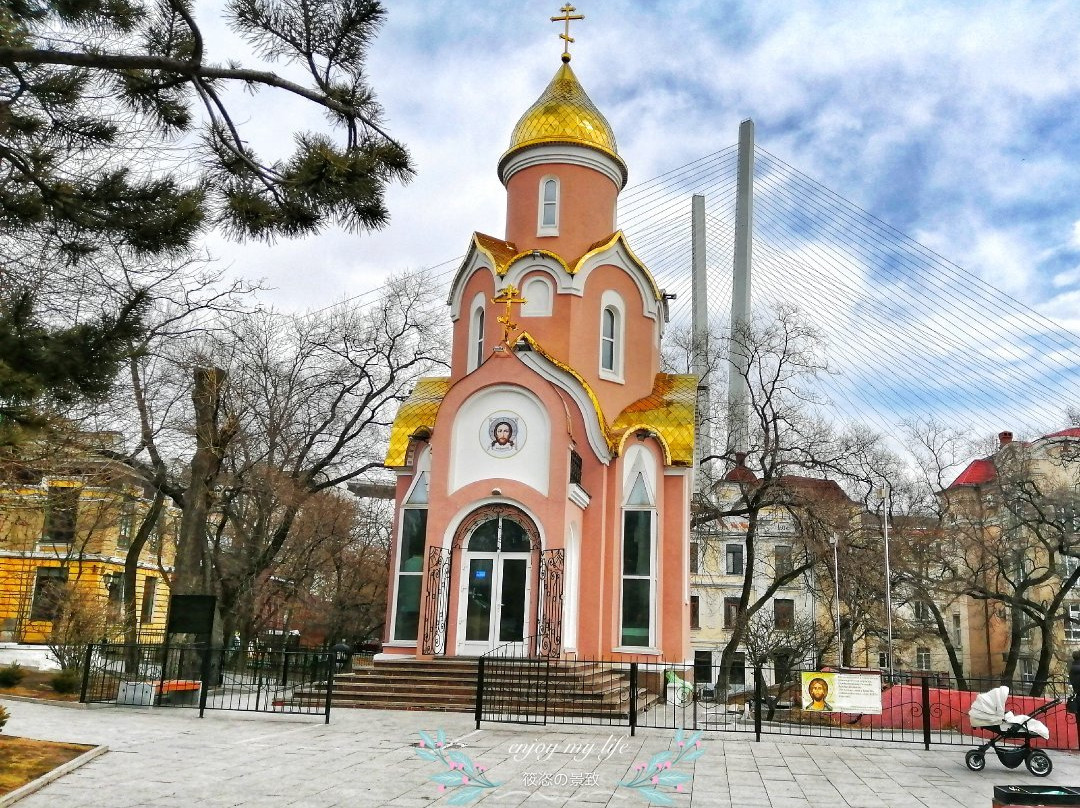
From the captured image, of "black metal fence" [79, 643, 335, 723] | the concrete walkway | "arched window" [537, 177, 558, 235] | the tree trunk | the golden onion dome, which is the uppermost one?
the golden onion dome

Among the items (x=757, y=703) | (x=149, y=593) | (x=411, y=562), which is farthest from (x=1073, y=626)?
(x=149, y=593)

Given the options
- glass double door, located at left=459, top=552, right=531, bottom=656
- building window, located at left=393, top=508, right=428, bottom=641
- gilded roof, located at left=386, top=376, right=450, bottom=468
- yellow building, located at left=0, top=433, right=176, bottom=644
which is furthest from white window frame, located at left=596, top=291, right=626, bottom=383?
yellow building, located at left=0, top=433, right=176, bottom=644

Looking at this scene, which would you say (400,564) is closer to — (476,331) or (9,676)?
(476,331)

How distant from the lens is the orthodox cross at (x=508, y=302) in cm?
1992

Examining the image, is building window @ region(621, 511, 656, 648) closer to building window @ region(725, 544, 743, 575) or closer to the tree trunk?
the tree trunk

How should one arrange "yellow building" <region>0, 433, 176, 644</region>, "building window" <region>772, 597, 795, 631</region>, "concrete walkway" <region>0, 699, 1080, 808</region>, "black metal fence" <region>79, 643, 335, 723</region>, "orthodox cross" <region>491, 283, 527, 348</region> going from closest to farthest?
"concrete walkway" <region>0, 699, 1080, 808</region>
"black metal fence" <region>79, 643, 335, 723</region>
"yellow building" <region>0, 433, 176, 644</region>
"orthodox cross" <region>491, 283, 527, 348</region>
"building window" <region>772, 597, 795, 631</region>

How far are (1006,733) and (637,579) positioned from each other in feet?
31.8

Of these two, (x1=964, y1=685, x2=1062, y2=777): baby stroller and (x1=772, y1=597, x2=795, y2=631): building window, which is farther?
(x1=772, y1=597, x2=795, y2=631): building window

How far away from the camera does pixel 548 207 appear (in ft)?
75.5

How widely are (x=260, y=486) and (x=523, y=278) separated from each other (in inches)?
334

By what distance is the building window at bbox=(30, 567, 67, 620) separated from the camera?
26.2 metres

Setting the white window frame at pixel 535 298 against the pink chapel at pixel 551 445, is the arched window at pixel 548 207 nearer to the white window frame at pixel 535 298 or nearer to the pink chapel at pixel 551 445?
the pink chapel at pixel 551 445

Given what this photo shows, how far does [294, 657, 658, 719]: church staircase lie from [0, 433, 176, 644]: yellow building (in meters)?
5.73

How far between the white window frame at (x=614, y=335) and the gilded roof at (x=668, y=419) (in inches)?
36.0
